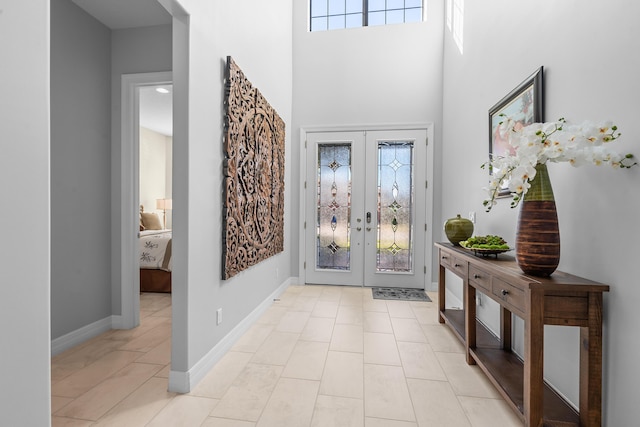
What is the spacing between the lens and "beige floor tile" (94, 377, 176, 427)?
154 centimetres

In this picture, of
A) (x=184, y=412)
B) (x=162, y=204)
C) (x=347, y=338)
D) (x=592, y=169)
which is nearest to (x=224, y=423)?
(x=184, y=412)

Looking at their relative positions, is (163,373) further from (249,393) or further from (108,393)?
(249,393)

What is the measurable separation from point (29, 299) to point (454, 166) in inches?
147

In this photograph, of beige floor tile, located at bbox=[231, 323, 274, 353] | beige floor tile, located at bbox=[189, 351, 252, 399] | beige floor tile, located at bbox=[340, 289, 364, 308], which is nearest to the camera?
beige floor tile, located at bbox=[189, 351, 252, 399]

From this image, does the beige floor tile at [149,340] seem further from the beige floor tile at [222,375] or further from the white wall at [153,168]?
the white wall at [153,168]

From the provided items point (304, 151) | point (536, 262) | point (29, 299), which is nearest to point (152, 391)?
point (29, 299)

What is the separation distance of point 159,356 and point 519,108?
10.2 feet

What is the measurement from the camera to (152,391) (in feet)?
5.95

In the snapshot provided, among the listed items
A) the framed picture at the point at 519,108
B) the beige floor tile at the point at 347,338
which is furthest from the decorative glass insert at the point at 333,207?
the framed picture at the point at 519,108

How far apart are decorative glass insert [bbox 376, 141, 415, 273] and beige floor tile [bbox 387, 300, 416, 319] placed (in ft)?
2.40

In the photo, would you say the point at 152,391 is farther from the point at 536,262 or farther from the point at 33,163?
the point at 536,262

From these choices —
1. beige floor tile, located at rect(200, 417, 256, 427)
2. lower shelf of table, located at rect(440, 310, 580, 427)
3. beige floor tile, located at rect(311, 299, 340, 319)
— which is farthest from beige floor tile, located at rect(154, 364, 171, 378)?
lower shelf of table, located at rect(440, 310, 580, 427)

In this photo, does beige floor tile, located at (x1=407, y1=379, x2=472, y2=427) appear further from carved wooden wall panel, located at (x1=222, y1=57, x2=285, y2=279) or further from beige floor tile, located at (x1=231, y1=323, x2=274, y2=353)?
carved wooden wall panel, located at (x1=222, y1=57, x2=285, y2=279)

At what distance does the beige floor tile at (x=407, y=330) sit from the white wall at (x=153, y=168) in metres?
5.84
